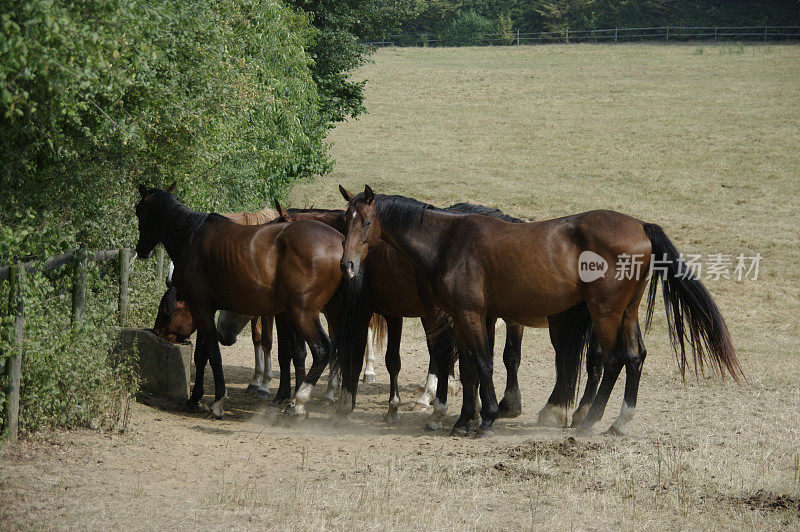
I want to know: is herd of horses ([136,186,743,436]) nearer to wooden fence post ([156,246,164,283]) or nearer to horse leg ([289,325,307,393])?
horse leg ([289,325,307,393])

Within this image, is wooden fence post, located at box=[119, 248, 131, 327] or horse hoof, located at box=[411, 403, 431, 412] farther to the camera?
wooden fence post, located at box=[119, 248, 131, 327]

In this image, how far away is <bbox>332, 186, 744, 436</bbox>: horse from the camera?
281 inches

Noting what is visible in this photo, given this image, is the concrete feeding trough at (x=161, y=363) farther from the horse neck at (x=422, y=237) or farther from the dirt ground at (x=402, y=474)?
the horse neck at (x=422, y=237)

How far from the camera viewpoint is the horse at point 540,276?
713 cm

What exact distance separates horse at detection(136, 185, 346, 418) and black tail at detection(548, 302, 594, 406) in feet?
7.68

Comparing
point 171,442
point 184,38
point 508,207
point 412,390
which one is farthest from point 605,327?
point 508,207

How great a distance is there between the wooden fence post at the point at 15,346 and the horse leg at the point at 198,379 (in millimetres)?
2320

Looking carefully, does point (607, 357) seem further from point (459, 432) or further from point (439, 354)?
point (439, 354)

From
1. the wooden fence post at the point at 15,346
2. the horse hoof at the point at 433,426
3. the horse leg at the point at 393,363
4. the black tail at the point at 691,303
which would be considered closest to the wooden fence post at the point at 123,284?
the wooden fence post at the point at 15,346

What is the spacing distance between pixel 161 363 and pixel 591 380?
4.59 m

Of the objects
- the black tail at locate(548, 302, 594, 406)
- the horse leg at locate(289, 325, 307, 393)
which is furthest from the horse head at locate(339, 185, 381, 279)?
the black tail at locate(548, 302, 594, 406)

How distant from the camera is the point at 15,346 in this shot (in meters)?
5.88

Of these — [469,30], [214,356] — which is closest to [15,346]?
[214,356]

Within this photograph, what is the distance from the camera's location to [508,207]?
74.1 feet
